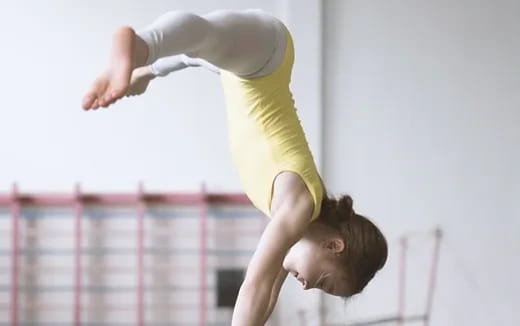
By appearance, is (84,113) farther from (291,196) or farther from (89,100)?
(89,100)

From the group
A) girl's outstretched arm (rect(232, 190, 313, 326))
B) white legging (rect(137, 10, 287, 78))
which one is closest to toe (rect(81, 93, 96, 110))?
white legging (rect(137, 10, 287, 78))

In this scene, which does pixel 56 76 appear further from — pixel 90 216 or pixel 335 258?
pixel 335 258

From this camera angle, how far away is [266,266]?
1.71 meters

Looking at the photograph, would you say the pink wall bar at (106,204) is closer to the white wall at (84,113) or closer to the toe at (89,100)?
the white wall at (84,113)

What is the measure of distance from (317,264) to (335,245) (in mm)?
55

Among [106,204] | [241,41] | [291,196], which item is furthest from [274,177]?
[106,204]

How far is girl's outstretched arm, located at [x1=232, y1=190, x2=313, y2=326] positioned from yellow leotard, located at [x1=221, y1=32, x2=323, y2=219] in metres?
0.12

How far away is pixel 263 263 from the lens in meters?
1.71

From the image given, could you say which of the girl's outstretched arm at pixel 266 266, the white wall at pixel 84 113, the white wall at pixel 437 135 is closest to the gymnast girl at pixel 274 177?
the girl's outstretched arm at pixel 266 266

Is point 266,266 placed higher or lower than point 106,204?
higher

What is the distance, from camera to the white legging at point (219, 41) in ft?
4.81

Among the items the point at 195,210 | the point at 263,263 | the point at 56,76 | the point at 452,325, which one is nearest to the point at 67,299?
the point at 195,210

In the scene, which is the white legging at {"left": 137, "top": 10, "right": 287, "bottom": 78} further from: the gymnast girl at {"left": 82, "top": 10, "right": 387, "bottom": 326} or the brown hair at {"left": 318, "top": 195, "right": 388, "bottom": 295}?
the brown hair at {"left": 318, "top": 195, "right": 388, "bottom": 295}

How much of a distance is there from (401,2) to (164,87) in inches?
42.3
